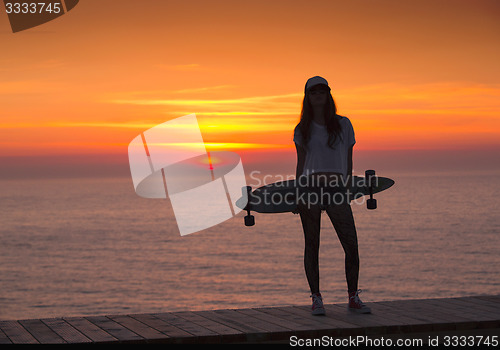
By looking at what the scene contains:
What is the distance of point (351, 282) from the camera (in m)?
6.73

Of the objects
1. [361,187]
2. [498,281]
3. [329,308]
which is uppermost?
[361,187]

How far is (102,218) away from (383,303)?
410 ft

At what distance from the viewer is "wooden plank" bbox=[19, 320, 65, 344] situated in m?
5.82

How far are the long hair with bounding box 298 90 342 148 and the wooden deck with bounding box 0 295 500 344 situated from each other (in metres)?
1.67

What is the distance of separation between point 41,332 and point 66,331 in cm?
22

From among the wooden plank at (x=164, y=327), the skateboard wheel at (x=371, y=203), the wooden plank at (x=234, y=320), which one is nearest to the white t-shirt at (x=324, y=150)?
the skateboard wheel at (x=371, y=203)

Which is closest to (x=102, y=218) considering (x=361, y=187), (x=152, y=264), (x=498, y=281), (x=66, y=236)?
(x=66, y=236)

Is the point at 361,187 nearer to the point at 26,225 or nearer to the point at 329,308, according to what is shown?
the point at 329,308

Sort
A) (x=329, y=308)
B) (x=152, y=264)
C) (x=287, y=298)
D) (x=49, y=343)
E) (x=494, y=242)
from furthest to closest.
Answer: (x=494, y=242) < (x=152, y=264) < (x=287, y=298) < (x=329, y=308) < (x=49, y=343)

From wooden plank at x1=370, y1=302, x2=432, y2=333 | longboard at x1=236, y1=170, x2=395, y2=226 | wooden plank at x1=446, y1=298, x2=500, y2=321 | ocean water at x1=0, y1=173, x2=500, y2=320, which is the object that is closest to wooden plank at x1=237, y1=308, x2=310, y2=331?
wooden plank at x1=370, y1=302, x2=432, y2=333

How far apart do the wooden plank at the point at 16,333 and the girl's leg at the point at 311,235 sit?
8.41 feet

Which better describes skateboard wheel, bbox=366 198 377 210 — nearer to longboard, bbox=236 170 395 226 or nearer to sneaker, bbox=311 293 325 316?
longboard, bbox=236 170 395 226

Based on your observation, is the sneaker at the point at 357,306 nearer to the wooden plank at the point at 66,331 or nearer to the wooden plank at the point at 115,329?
the wooden plank at the point at 115,329

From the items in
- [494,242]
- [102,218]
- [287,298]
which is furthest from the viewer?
[102,218]
